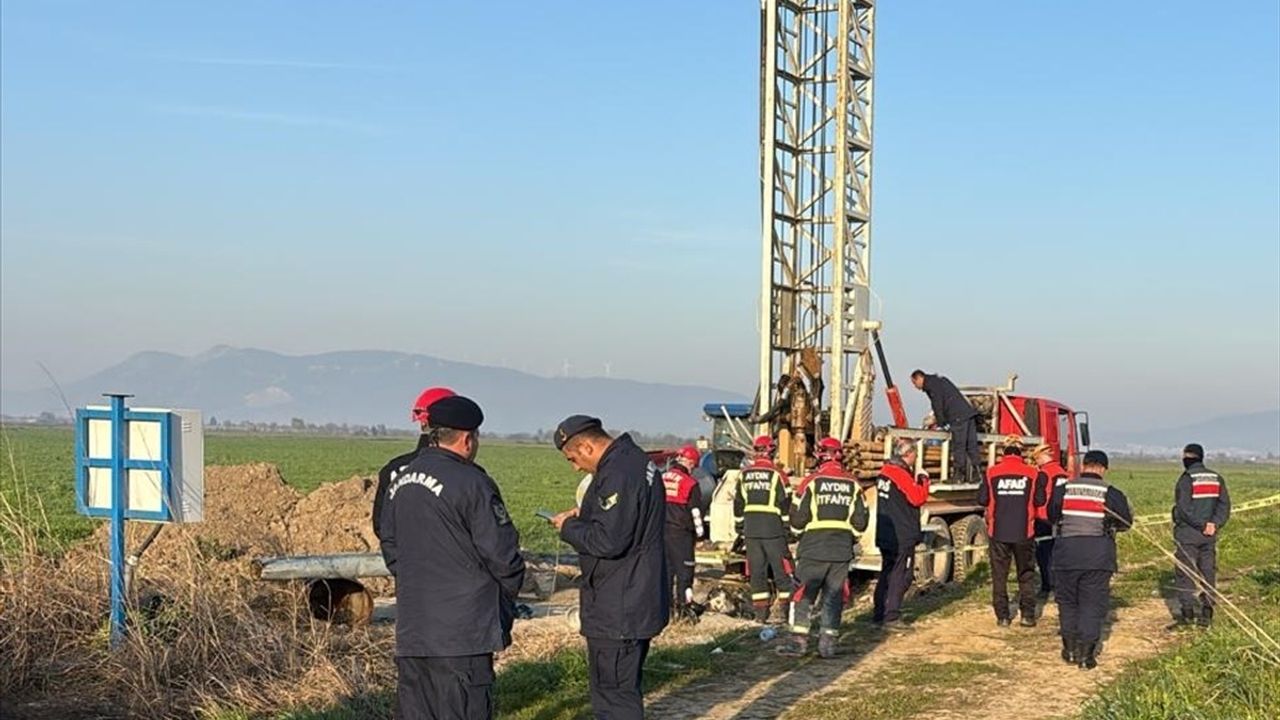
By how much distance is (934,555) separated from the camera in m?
17.6

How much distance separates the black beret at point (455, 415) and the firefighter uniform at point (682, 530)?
7511mm

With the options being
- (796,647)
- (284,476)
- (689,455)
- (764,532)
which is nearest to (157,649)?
(796,647)

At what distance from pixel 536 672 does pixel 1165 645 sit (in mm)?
6181

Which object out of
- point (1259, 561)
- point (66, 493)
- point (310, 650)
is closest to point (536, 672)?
point (310, 650)

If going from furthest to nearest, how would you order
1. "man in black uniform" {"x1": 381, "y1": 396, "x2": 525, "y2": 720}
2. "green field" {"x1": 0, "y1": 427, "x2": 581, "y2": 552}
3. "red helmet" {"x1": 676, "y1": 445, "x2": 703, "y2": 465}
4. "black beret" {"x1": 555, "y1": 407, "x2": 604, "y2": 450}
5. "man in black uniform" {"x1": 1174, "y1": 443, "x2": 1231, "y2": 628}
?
"red helmet" {"x1": 676, "y1": 445, "x2": 703, "y2": 465}
"man in black uniform" {"x1": 1174, "y1": 443, "x2": 1231, "y2": 628}
"green field" {"x1": 0, "y1": 427, "x2": 581, "y2": 552}
"black beret" {"x1": 555, "y1": 407, "x2": 604, "y2": 450}
"man in black uniform" {"x1": 381, "y1": 396, "x2": 525, "y2": 720}

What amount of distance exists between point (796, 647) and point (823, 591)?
57 centimetres

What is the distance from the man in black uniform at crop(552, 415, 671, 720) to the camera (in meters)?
7.57

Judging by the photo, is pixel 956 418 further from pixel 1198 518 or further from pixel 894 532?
pixel 1198 518

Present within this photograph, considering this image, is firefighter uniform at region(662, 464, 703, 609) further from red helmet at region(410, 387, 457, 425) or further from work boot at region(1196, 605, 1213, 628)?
red helmet at region(410, 387, 457, 425)

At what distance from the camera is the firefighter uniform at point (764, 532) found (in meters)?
14.1

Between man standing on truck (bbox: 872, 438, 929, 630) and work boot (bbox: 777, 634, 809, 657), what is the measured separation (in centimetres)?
211

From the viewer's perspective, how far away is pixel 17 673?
389 inches

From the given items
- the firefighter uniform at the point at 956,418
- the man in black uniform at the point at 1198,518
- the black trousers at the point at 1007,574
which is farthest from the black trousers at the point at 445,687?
the firefighter uniform at the point at 956,418

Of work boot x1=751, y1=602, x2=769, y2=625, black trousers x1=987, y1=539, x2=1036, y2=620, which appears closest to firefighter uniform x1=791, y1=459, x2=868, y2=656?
work boot x1=751, y1=602, x2=769, y2=625
